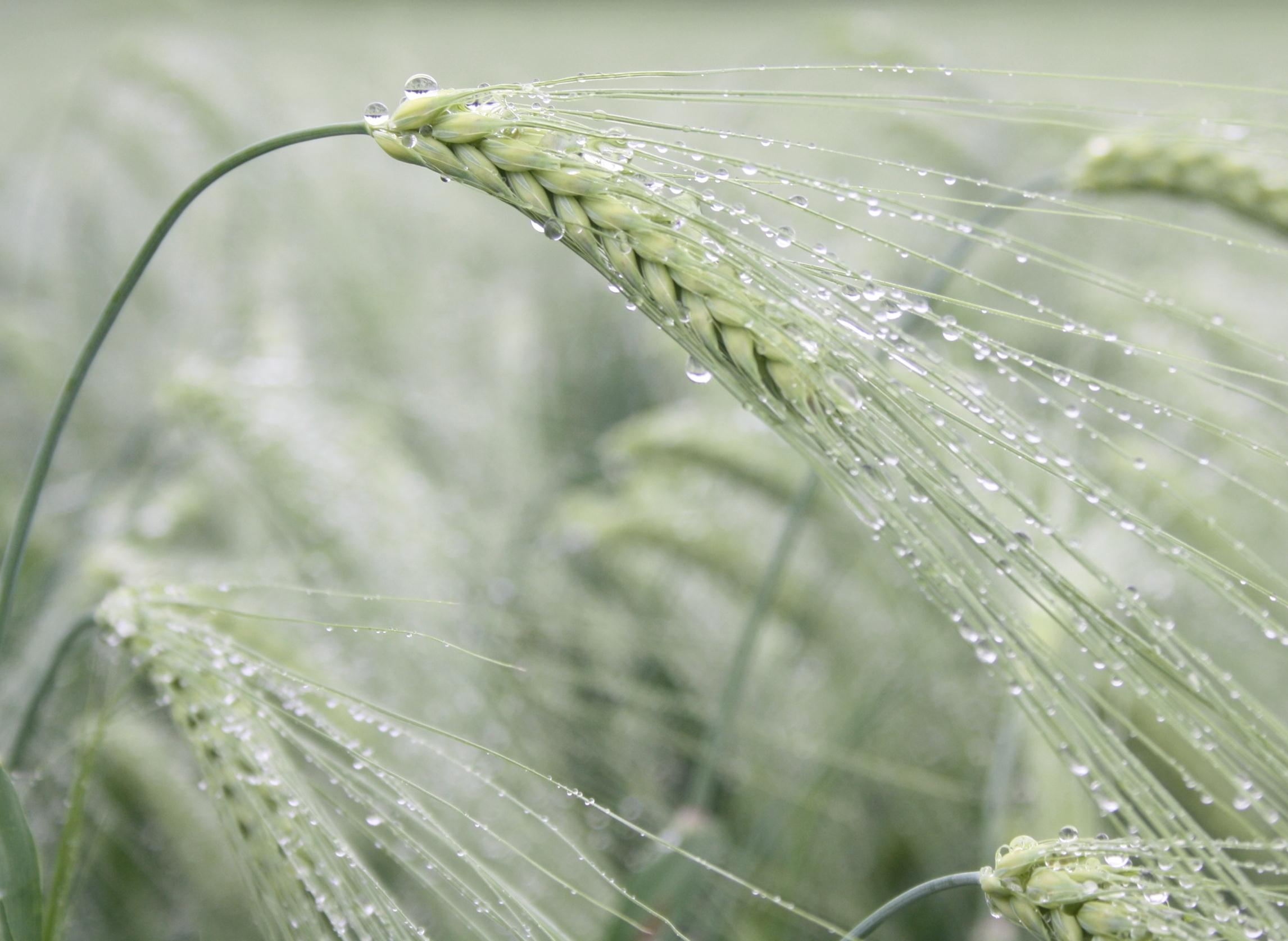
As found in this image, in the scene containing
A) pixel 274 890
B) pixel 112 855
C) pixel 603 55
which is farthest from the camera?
pixel 603 55

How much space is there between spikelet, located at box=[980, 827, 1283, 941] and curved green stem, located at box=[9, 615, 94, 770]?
1.21 feet

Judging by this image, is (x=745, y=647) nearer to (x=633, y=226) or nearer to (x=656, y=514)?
(x=656, y=514)

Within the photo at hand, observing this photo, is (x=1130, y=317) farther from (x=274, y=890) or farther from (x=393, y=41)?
(x=393, y=41)

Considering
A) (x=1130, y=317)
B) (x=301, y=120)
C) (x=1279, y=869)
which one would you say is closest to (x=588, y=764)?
(x=1279, y=869)

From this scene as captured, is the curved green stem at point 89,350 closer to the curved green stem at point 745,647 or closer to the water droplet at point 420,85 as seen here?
the water droplet at point 420,85

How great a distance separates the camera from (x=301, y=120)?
144 cm

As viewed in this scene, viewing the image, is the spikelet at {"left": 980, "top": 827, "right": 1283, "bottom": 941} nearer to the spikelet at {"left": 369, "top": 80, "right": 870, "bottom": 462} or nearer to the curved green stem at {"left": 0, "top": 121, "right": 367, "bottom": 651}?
the spikelet at {"left": 369, "top": 80, "right": 870, "bottom": 462}

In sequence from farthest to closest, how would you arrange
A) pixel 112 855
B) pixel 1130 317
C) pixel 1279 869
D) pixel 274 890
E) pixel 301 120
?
pixel 301 120 → pixel 1130 317 → pixel 112 855 → pixel 274 890 → pixel 1279 869

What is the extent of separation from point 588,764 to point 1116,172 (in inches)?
19.6

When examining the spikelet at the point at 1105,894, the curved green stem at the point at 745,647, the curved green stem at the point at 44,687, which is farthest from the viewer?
the curved green stem at the point at 745,647

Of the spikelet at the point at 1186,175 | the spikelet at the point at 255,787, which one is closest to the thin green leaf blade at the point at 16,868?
the spikelet at the point at 255,787

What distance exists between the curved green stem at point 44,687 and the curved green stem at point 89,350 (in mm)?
37

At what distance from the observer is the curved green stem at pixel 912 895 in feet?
0.95

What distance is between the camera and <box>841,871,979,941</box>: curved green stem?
29cm
